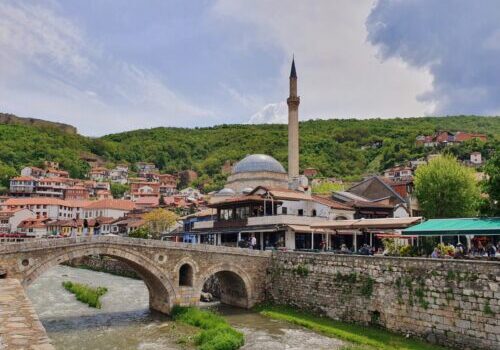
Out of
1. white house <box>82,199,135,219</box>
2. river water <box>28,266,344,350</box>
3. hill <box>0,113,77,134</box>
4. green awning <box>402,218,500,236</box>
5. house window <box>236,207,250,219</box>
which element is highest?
hill <box>0,113,77,134</box>

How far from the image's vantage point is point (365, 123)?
146m

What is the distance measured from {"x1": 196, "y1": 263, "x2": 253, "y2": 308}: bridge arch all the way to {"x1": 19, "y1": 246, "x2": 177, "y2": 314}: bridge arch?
188cm

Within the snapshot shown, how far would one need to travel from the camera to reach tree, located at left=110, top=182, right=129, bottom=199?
115 meters

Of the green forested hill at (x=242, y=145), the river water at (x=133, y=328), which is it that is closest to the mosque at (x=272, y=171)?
the river water at (x=133, y=328)

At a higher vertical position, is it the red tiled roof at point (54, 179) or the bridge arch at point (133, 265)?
the red tiled roof at point (54, 179)

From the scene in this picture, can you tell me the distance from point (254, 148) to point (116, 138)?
6168cm

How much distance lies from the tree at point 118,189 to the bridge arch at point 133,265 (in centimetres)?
9030

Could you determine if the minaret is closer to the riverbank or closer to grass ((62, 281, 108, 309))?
the riverbank

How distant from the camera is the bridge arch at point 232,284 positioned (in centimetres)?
2709

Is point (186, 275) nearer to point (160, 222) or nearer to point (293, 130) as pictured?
point (293, 130)

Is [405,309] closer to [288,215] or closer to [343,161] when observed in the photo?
[288,215]

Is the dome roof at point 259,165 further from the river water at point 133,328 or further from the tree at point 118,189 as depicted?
the tree at point 118,189

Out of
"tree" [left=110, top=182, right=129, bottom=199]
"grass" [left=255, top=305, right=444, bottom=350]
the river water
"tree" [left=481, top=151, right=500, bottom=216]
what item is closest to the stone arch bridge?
the river water

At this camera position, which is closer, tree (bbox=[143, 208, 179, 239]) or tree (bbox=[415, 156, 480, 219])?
tree (bbox=[415, 156, 480, 219])
